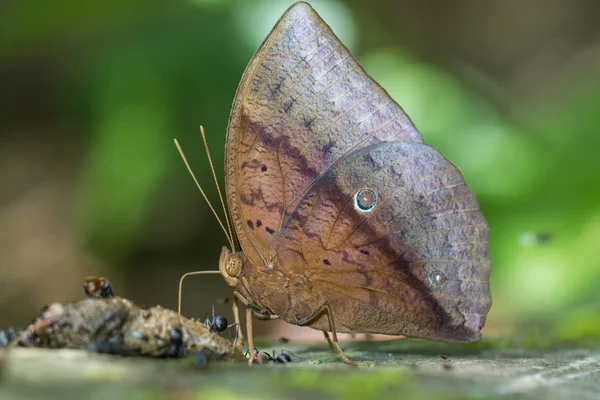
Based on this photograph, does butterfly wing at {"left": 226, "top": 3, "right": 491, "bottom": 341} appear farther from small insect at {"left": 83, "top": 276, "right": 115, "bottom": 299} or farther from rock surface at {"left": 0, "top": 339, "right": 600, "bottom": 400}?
rock surface at {"left": 0, "top": 339, "right": 600, "bottom": 400}

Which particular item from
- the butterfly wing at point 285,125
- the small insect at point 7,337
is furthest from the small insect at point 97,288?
the butterfly wing at point 285,125

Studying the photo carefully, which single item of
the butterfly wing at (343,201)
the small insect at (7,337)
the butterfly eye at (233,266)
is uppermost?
the butterfly wing at (343,201)

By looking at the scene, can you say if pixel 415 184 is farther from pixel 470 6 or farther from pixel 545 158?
pixel 470 6

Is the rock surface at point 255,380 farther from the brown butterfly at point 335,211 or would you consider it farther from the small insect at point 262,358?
the brown butterfly at point 335,211

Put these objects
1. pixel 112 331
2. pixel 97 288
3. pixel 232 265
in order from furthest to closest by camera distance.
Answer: pixel 232 265 → pixel 97 288 → pixel 112 331

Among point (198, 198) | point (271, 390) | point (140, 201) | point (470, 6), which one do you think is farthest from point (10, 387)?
point (470, 6)

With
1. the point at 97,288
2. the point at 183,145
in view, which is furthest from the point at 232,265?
the point at 183,145

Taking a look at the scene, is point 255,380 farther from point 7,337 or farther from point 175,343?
point 7,337

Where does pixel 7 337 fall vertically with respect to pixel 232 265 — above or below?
below
